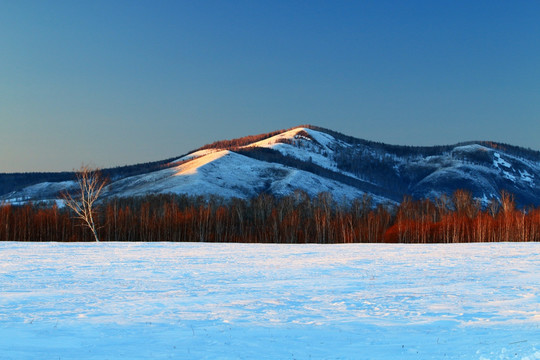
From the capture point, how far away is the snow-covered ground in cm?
1166

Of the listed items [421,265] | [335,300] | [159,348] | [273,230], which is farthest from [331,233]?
[159,348]

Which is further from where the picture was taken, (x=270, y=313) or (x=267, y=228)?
(x=267, y=228)

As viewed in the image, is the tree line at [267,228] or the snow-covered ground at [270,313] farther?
the tree line at [267,228]

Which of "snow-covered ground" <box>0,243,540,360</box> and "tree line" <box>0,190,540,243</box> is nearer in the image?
"snow-covered ground" <box>0,243,540,360</box>

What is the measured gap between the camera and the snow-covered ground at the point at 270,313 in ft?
38.3

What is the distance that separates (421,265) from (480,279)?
7214 mm

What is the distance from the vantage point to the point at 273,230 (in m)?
112

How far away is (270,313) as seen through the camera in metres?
16.0

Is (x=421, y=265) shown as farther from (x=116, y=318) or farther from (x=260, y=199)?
(x=260, y=199)

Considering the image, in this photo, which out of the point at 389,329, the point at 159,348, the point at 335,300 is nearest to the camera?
the point at 159,348

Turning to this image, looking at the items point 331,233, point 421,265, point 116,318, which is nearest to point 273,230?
point 331,233

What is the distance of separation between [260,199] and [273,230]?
27870 millimetres

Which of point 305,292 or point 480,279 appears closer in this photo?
point 305,292

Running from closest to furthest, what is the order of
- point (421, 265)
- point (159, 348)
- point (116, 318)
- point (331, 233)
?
point (159, 348)
point (116, 318)
point (421, 265)
point (331, 233)
